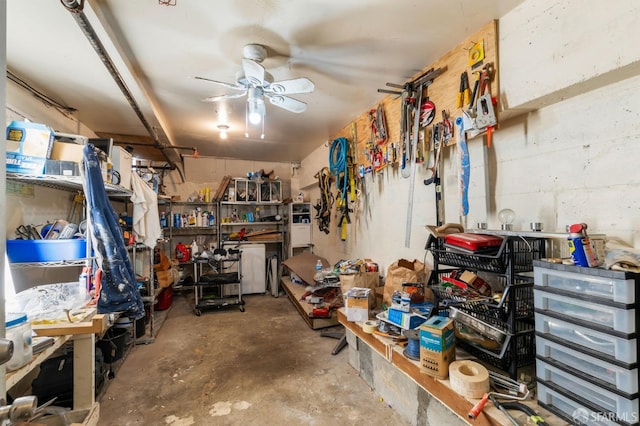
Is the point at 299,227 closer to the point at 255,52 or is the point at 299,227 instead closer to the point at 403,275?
the point at 403,275

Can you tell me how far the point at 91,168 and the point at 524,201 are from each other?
3125mm

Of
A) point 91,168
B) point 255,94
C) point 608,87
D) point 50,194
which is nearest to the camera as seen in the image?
point 608,87

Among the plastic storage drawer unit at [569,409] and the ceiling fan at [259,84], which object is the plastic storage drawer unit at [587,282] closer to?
the plastic storage drawer unit at [569,409]

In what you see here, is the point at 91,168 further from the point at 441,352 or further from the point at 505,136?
the point at 505,136

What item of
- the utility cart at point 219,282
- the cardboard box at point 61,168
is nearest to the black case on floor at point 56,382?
the cardboard box at point 61,168

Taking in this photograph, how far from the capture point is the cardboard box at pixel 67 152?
2.16 m

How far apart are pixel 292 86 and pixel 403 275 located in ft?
5.84

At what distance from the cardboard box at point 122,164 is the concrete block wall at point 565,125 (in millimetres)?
3161

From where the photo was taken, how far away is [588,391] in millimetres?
1098

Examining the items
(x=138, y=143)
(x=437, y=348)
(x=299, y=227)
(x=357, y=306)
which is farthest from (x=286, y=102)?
(x=299, y=227)

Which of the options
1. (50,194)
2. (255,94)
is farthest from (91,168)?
(255,94)

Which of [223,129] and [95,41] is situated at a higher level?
[223,129]

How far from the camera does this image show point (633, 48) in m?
1.21

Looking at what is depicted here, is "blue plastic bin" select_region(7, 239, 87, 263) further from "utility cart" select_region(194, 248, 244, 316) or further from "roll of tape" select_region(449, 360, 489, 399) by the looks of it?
"roll of tape" select_region(449, 360, 489, 399)
